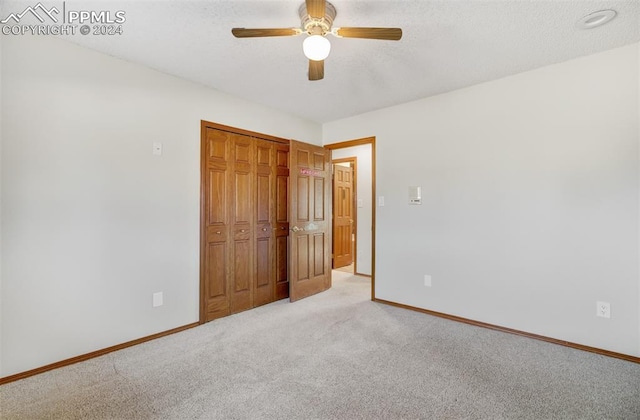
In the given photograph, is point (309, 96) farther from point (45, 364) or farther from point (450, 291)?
point (45, 364)

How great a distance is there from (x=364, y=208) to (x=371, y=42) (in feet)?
11.1

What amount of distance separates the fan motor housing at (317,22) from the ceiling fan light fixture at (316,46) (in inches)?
2.7

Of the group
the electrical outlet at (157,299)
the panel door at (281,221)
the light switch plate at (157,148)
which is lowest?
the electrical outlet at (157,299)

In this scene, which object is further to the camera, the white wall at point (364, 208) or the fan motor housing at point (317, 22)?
the white wall at point (364, 208)

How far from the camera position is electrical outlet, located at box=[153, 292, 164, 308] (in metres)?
2.68

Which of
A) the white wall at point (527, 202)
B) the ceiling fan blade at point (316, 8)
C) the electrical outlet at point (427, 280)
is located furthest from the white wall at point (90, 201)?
the electrical outlet at point (427, 280)

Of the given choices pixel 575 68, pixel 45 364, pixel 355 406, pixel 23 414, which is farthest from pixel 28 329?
pixel 575 68

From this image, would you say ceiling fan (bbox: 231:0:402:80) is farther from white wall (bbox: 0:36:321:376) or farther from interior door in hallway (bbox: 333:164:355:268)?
interior door in hallway (bbox: 333:164:355:268)

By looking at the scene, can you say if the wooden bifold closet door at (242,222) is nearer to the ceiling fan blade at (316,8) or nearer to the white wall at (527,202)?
the white wall at (527,202)

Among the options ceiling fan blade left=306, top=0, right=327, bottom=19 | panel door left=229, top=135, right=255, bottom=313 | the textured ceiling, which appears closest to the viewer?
ceiling fan blade left=306, top=0, right=327, bottom=19

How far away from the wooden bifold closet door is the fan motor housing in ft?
5.54

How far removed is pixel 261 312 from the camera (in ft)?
11.0

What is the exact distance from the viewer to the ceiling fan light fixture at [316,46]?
1.69m

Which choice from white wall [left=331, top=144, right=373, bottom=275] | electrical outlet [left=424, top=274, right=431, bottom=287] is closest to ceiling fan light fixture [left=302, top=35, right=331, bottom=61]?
electrical outlet [left=424, top=274, right=431, bottom=287]
